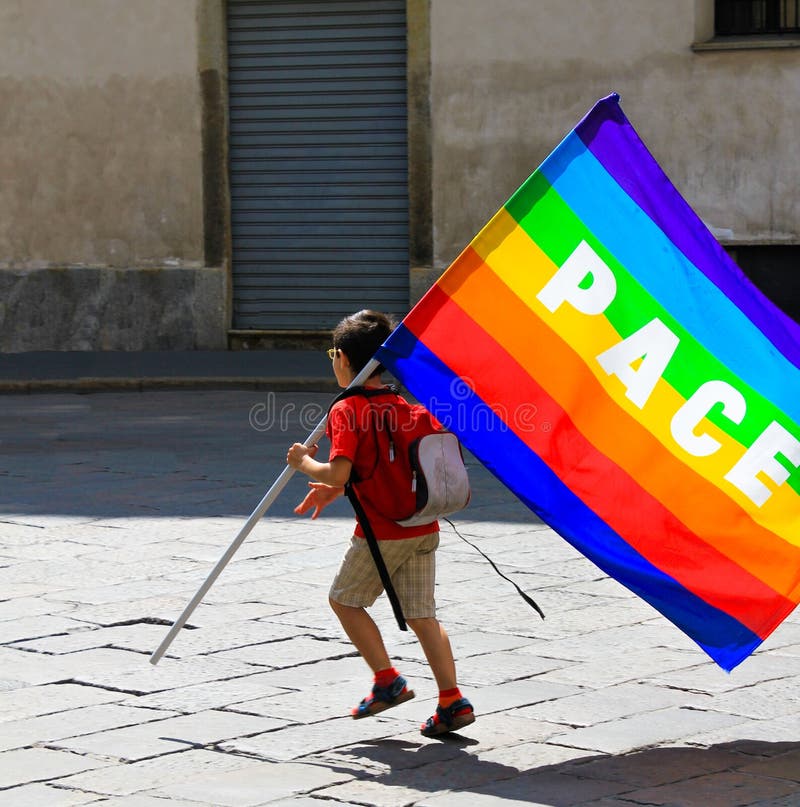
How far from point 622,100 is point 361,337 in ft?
44.5

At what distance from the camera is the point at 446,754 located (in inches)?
183

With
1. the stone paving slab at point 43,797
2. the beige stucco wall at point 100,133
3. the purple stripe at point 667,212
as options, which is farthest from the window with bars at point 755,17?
the stone paving slab at point 43,797

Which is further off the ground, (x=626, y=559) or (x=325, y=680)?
(x=626, y=559)

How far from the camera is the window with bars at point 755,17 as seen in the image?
1797 centimetres

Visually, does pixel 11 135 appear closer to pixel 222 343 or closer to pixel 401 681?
pixel 222 343

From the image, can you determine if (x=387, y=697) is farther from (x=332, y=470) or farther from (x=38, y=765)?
(x=38, y=765)

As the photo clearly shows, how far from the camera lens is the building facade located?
18.5 metres

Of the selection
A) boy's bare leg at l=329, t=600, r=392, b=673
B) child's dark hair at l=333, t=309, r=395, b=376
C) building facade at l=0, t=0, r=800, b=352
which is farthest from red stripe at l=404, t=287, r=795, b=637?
building facade at l=0, t=0, r=800, b=352

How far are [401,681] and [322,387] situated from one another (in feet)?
36.9

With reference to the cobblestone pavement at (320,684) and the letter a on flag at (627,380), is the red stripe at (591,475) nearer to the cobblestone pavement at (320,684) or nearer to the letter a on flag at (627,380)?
the letter a on flag at (627,380)

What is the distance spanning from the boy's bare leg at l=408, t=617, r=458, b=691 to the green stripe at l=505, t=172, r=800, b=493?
38.5 inches

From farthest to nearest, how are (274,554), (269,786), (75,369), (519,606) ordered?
1. (75,369)
2. (274,554)
3. (519,606)
4. (269,786)

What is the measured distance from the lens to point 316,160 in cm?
1909

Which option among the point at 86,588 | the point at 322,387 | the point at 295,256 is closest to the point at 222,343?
the point at 295,256
